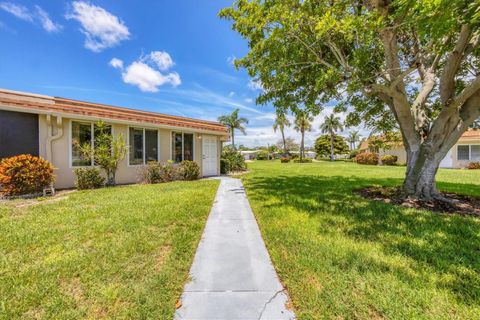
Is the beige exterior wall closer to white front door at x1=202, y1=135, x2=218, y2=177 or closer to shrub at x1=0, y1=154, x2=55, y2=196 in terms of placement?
shrub at x1=0, y1=154, x2=55, y2=196

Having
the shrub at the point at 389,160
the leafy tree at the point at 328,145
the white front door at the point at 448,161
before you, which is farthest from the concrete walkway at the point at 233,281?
the leafy tree at the point at 328,145

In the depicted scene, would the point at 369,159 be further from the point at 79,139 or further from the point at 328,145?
the point at 79,139

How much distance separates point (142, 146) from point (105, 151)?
1.88m

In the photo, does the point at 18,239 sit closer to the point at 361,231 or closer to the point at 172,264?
the point at 172,264

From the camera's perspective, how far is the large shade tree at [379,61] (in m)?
5.03

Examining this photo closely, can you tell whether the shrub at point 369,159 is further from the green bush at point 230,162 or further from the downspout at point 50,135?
the downspout at point 50,135

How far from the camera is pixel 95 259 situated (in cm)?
308

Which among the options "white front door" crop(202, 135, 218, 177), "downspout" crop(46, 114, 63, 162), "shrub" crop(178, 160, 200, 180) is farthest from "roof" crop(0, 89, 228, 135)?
"shrub" crop(178, 160, 200, 180)

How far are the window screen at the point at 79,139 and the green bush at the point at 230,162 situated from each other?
319 inches

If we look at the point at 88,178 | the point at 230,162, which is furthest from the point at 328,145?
the point at 88,178

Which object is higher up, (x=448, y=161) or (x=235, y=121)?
(x=235, y=121)

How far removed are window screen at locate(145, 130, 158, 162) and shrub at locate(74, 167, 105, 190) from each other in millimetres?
2391

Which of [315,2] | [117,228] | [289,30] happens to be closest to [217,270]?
[117,228]

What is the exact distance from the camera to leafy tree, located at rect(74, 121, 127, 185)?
8711 mm
